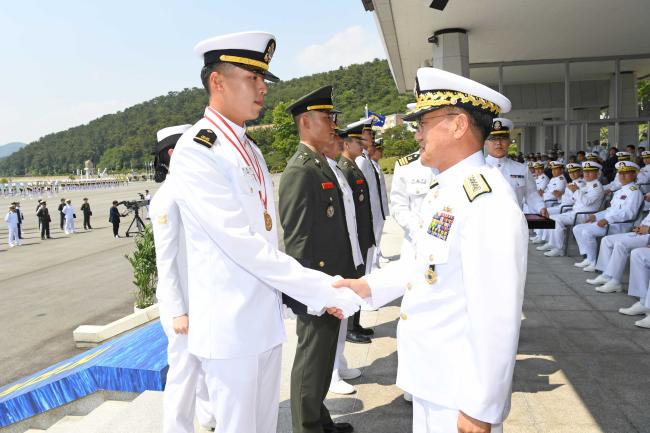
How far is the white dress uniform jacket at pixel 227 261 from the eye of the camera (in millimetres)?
1941

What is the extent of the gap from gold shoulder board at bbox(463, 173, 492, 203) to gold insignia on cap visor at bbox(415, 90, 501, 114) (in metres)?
0.30

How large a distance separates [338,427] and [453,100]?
7.59 ft

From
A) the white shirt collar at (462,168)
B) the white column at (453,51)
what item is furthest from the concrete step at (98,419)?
the white column at (453,51)

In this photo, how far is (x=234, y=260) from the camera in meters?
1.97

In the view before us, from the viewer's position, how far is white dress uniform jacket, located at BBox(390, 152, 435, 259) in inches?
178

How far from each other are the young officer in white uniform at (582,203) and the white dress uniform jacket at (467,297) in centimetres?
831

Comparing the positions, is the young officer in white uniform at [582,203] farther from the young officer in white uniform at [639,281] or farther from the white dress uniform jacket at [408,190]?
the white dress uniform jacket at [408,190]

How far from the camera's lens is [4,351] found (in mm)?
7211

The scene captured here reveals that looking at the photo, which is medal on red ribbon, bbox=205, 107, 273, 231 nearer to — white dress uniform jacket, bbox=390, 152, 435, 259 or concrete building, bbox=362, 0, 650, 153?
white dress uniform jacket, bbox=390, 152, 435, 259

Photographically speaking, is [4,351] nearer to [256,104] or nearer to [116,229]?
[256,104]

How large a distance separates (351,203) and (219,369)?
2.00 metres

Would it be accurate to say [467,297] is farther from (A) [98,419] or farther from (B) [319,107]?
(A) [98,419]

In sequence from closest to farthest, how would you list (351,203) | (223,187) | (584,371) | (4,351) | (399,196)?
(223,187), (351,203), (584,371), (399,196), (4,351)

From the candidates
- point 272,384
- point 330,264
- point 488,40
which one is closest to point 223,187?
point 272,384
